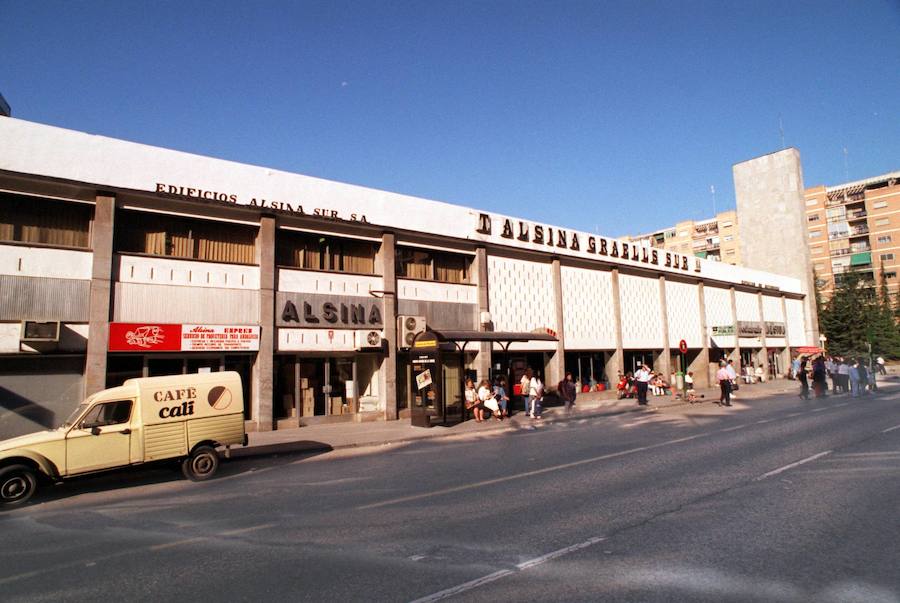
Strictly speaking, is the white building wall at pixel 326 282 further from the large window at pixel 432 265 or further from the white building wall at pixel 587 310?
the white building wall at pixel 587 310

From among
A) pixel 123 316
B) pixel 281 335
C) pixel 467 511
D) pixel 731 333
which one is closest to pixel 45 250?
pixel 123 316

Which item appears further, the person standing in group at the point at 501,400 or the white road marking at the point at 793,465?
the person standing in group at the point at 501,400

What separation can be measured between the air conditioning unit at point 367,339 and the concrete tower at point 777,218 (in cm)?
4542

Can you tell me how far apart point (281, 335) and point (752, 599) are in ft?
54.6

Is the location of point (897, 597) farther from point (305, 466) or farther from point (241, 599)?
point (305, 466)

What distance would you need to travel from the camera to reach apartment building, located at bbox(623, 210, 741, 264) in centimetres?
9381

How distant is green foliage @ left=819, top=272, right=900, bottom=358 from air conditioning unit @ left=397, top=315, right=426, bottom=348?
60668 mm

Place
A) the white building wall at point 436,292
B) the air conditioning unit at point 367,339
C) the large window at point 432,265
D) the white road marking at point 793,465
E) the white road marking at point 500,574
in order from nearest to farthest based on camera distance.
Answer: the white road marking at point 500,574 < the white road marking at point 793,465 < the air conditioning unit at point 367,339 < the white building wall at point 436,292 < the large window at point 432,265

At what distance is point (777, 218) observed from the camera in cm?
5341

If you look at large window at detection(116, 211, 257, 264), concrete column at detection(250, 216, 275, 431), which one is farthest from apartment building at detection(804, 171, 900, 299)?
large window at detection(116, 211, 257, 264)

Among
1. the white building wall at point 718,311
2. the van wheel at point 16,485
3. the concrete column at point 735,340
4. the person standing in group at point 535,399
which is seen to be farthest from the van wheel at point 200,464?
the concrete column at point 735,340

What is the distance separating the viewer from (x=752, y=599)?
14.4 ft

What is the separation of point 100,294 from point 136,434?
23.2 ft

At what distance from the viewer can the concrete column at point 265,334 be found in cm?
1805
